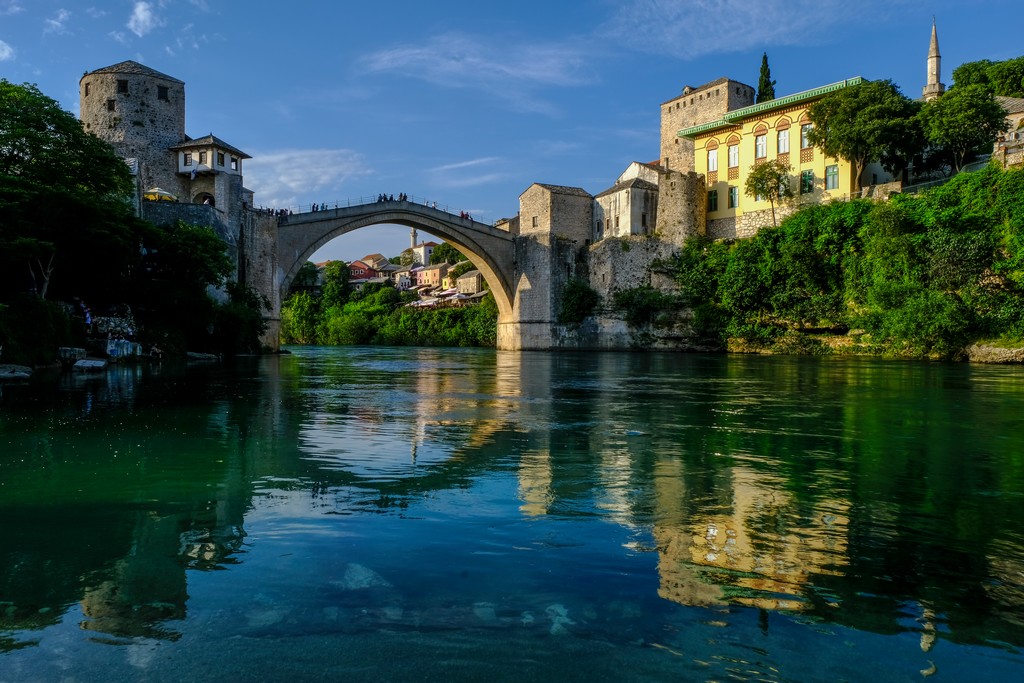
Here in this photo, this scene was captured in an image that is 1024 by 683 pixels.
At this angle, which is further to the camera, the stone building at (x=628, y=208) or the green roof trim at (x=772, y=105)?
the stone building at (x=628, y=208)

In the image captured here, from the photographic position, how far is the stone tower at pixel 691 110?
54.5 m

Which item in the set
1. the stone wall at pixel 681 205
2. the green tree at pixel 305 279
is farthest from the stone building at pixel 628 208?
the green tree at pixel 305 279

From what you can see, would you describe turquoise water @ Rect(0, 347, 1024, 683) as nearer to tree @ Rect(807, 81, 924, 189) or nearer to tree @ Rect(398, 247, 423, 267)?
tree @ Rect(807, 81, 924, 189)

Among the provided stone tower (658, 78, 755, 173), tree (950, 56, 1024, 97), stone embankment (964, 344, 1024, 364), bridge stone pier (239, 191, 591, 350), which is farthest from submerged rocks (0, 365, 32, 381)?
stone tower (658, 78, 755, 173)

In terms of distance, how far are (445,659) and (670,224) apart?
143 feet

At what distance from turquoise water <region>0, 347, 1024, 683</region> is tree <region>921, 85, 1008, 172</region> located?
26670 millimetres

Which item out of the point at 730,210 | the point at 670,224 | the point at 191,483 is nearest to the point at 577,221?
the point at 670,224

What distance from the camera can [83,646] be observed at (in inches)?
112

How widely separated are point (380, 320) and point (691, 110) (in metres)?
34.0

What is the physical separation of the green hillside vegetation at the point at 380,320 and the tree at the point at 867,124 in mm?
28896

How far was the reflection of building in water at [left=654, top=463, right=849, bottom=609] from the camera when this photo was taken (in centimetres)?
347

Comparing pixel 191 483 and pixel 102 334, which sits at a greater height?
pixel 102 334

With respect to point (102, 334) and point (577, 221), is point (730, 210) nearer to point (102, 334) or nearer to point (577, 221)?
point (577, 221)

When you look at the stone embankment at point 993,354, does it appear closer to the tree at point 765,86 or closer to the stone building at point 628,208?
the stone building at point 628,208
